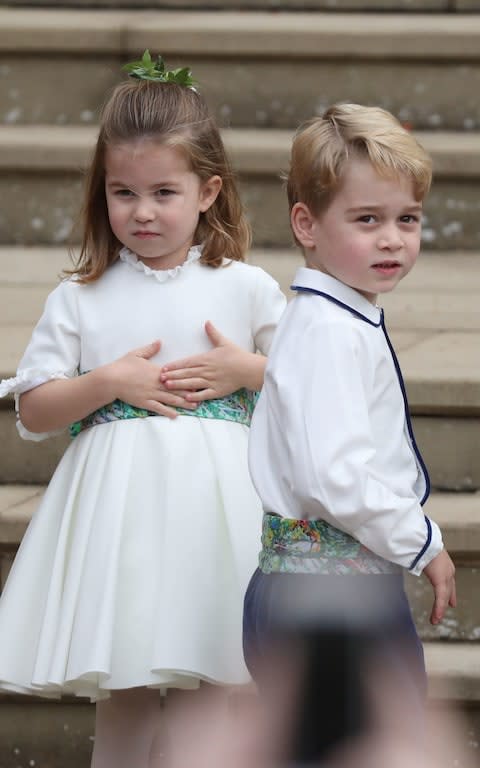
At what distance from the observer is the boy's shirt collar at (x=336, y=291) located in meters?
1.95

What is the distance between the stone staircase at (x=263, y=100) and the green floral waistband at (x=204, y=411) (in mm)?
779

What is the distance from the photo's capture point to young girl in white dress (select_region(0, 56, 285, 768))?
85.6 inches

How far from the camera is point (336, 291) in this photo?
6.40ft

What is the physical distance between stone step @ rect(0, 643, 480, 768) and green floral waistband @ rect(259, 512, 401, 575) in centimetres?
75

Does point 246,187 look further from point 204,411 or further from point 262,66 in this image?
point 204,411

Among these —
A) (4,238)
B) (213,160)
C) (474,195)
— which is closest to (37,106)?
(4,238)

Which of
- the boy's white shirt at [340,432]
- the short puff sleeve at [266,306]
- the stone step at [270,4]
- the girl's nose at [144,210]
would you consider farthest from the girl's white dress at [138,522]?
the stone step at [270,4]

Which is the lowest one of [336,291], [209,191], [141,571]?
[141,571]

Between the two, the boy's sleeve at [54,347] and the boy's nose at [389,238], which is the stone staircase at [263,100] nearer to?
the boy's sleeve at [54,347]

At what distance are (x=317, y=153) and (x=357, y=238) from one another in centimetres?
12

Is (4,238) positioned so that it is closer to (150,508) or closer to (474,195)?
(474,195)

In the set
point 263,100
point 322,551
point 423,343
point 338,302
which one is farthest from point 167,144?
point 263,100

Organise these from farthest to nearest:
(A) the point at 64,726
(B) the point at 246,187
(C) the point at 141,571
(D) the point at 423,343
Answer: (B) the point at 246,187 < (D) the point at 423,343 < (A) the point at 64,726 < (C) the point at 141,571

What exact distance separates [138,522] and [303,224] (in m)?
0.53
